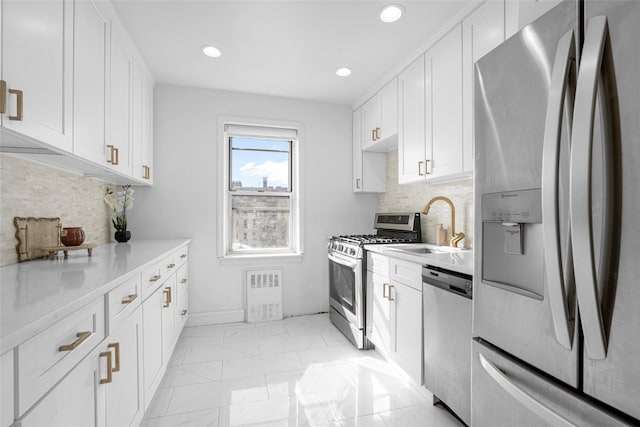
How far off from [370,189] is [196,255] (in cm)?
214

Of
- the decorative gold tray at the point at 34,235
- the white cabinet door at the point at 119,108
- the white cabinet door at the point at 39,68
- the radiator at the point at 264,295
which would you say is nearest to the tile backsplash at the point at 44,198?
the decorative gold tray at the point at 34,235

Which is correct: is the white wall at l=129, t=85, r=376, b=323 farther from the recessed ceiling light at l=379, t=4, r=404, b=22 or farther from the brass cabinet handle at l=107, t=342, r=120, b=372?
the brass cabinet handle at l=107, t=342, r=120, b=372

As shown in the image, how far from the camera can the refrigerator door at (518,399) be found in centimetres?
83

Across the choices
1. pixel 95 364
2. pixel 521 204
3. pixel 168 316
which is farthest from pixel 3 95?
pixel 521 204

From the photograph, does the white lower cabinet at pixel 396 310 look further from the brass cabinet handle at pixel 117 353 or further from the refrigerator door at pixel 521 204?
the brass cabinet handle at pixel 117 353

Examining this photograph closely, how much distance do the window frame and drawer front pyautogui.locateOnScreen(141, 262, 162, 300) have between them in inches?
55.0

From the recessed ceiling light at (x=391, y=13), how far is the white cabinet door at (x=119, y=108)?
186 centimetres

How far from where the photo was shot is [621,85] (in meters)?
0.74

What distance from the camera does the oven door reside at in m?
2.78

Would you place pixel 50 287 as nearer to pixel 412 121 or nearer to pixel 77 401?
pixel 77 401

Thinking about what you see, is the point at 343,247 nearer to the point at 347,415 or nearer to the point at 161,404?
the point at 347,415

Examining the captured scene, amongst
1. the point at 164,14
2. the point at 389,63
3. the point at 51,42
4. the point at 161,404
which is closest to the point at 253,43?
the point at 164,14

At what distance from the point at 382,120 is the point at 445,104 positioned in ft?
3.16

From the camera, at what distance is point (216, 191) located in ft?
11.2
